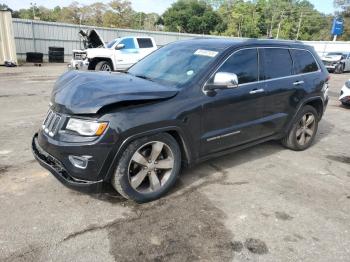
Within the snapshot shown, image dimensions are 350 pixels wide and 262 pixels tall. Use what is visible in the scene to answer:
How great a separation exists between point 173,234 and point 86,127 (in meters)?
1.31

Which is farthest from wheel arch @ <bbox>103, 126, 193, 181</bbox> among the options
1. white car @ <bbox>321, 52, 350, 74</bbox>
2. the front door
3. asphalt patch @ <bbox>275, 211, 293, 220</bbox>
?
white car @ <bbox>321, 52, 350, 74</bbox>

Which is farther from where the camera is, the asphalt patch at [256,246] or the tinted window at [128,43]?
the tinted window at [128,43]

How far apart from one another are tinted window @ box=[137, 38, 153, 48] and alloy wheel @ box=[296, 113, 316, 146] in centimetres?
1016

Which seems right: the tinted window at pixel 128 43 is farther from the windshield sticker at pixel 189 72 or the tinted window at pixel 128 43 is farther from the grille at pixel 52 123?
the grille at pixel 52 123

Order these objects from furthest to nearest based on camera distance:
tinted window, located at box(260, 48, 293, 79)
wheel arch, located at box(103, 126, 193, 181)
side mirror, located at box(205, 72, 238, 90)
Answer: tinted window, located at box(260, 48, 293, 79), side mirror, located at box(205, 72, 238, 90), wheel arch, located at box(103, 126, 193, 181)

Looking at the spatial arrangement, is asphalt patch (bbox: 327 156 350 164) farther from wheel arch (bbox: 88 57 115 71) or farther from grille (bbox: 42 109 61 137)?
wheel arch (bbox: 88 57 115 71)

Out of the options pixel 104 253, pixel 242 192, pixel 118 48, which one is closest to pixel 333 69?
pixel 118 48

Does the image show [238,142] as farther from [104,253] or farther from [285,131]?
[104,253]

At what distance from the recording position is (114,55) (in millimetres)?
13422

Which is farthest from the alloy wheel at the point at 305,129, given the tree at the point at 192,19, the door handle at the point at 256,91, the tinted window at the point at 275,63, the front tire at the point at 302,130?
the tree at the point at 192,19

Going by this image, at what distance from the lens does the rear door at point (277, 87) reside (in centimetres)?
469

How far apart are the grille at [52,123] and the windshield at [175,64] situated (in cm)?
128

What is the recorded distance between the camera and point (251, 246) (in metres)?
3.03

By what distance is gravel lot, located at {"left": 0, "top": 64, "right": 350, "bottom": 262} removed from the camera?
9.53 feet
